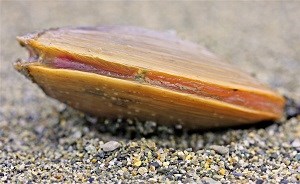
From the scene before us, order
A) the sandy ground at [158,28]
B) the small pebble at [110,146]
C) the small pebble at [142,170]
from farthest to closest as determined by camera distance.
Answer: the sandy ground at [158,28] < the small pebble at [110,146] < the small pebble at [142,170]

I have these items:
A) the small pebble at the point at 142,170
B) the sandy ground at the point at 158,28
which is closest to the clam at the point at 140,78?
the sandy ground at the point at 158,28

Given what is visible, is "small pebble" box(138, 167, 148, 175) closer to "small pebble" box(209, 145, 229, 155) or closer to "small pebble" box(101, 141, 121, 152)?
"small pebble" box(101, 141, 121, 152)

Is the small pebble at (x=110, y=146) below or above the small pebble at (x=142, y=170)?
above

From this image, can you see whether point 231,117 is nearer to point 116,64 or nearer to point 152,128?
point 152,128

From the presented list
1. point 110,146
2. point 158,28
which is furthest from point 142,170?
point 158,28

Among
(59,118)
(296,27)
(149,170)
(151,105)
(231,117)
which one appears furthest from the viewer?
(296,27)

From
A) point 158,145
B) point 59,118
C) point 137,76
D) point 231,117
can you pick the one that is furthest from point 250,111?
point 59,118

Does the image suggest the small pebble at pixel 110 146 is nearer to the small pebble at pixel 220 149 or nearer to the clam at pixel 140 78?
the clam at pixel 140 78
